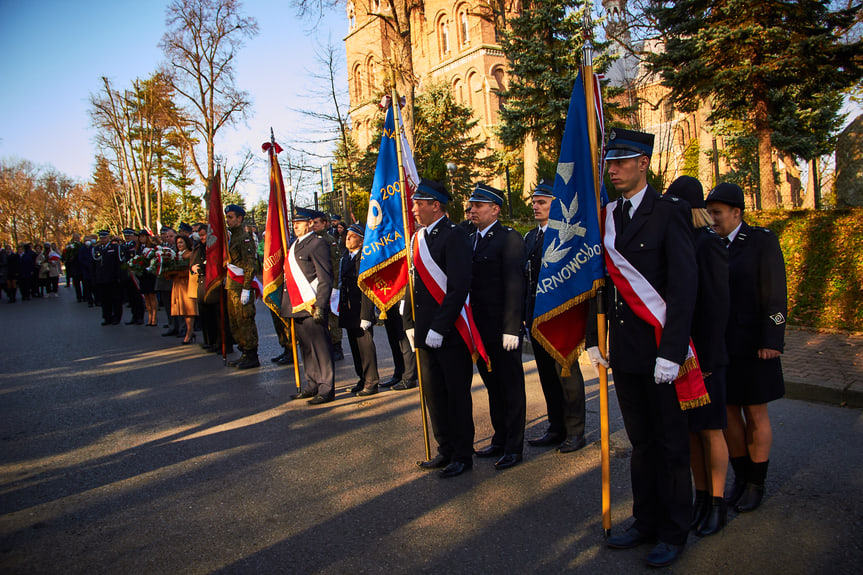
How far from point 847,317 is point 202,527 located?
28.9ft

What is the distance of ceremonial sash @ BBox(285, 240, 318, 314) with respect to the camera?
689 cm

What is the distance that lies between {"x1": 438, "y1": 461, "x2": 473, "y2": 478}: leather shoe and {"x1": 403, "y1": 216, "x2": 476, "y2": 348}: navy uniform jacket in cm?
96

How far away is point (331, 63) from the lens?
30359 mm

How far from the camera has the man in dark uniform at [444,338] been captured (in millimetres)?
4535

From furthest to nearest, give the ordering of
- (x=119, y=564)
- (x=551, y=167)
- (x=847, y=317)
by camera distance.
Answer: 1. (x=551, y=167)
2. (x=847, y=317)
3. (x=119, y=564)

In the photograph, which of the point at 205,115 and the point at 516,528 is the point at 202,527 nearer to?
the point at 516,528

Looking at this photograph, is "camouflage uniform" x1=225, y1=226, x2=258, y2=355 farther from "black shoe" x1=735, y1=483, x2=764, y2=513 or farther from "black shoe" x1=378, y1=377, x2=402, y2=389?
"black shoe" x1=735, y1=483, x2=764, y2=513

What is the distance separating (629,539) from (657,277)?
152 cm

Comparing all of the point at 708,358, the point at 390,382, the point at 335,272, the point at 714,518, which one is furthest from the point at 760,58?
the point at 714,518

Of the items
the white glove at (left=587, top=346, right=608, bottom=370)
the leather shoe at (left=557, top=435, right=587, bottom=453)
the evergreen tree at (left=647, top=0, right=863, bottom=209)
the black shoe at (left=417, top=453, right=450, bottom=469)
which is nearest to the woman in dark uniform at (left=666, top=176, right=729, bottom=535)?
the white glove at (left=587, top=346, right=608, bottom=370)

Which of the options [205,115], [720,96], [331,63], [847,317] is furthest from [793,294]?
[205,115]

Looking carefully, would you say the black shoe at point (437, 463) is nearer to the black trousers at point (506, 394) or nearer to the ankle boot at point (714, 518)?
the black trousers at point (506, 394)

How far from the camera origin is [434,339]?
445 centimetres

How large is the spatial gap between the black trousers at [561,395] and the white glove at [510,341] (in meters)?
0.30
